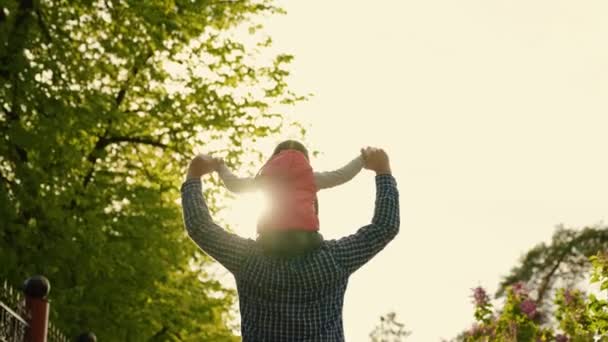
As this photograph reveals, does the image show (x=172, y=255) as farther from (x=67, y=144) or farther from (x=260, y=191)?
(x=260, y=191)

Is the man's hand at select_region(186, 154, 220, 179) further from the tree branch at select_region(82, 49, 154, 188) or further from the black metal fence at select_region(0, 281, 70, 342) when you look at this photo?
the tree branch at select_region(82, 49, 154, 188)

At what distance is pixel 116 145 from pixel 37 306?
9.38 metres

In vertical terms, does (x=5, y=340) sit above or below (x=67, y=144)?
below

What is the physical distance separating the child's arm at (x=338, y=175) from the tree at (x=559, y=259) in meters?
12.1

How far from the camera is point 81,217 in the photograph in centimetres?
1499

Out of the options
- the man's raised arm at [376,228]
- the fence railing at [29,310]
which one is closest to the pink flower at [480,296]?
the fence railing at [29,310]

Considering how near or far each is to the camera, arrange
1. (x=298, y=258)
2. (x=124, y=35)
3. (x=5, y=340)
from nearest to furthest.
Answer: (x=298, y=258) < (x=5, y=340) < (x=124, y=35)

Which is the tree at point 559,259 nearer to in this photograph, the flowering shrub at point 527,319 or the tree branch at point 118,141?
the flowering shrub at point 527,319

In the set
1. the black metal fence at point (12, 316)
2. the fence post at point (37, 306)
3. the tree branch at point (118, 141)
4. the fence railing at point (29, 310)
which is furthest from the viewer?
the tree branch at point (118, 141)

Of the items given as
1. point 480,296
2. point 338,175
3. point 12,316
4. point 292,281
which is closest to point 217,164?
point 338,175

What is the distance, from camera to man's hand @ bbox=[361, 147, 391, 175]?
329cm

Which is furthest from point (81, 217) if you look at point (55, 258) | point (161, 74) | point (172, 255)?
point (161, 74)

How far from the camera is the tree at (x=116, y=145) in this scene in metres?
14.5

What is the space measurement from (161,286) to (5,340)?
384 inches
